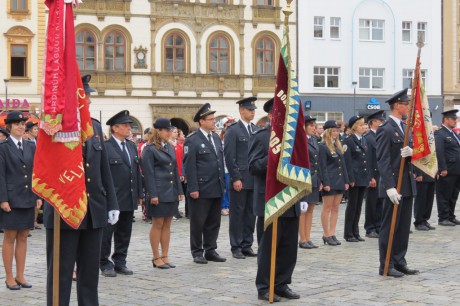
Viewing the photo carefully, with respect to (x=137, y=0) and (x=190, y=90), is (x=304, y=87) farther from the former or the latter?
(x=137, y=0)

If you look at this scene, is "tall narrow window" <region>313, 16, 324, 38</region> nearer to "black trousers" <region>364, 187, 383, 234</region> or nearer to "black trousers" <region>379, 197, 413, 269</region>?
"black trousers" <region>364, 187, 383, 234</region>

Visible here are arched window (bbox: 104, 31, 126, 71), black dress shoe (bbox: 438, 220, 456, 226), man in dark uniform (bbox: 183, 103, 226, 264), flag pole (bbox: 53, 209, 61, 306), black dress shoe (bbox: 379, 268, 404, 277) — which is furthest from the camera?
arched window (bbox: 104, 31, 126, 71)

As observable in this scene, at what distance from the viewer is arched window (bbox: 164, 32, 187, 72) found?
4312 centimetres

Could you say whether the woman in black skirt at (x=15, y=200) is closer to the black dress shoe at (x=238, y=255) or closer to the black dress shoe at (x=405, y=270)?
the black dress shoe at (x=238, y=255)

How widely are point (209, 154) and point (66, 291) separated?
5.33 meters

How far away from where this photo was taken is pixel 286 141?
9.41 metres

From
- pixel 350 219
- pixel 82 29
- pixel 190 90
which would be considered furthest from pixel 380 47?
pixel 350 219

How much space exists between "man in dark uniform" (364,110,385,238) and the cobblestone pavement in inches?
41.8

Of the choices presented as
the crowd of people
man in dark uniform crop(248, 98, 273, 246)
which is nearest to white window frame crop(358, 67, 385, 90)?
the crowd of people

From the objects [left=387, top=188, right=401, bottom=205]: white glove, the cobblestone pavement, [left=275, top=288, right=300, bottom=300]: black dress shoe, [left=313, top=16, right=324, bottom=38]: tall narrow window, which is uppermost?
[left=313, top=16, right=324, bottom=38]: tall narrow window

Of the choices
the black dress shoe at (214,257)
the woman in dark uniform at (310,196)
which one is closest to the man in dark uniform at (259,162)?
the black dress shoe at (214,257)

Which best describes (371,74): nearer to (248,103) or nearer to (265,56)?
(265,56)

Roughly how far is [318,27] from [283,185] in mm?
38301

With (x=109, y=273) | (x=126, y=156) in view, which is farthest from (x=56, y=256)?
(x=126, y=156)
